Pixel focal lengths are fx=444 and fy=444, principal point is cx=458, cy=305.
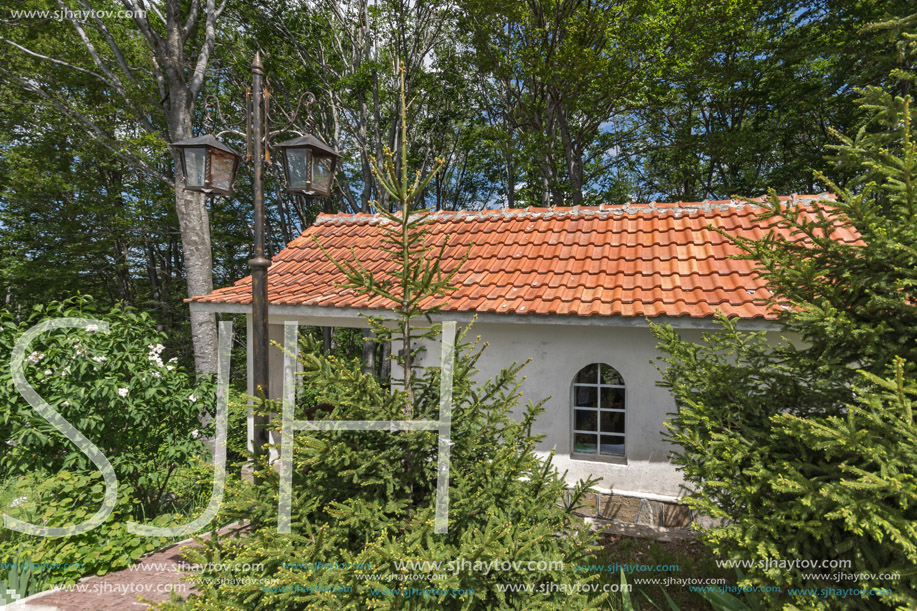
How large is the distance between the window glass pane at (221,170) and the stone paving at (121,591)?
3064 mm

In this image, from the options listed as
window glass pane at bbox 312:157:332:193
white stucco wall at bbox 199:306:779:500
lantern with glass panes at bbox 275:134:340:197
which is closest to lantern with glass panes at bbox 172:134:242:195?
lantern with glass panes at bbox 275:134:340:197

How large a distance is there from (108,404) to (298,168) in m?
3.10

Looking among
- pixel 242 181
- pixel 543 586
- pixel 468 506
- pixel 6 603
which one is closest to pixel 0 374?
pixel 6 603

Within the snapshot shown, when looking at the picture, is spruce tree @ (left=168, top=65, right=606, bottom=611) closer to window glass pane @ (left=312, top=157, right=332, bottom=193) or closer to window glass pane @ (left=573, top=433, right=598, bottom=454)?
window glass pane @ (left=312, top=157, right=332, bottom=193)

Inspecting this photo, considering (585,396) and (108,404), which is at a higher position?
(108,404)

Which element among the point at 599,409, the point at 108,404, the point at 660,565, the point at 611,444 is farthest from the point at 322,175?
the point at 660,565

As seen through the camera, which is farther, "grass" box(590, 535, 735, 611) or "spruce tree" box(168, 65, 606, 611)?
"grass" box(590, 535, 735, 611)

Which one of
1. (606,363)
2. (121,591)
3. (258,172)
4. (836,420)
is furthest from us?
(606,363)

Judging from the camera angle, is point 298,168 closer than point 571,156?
Yes

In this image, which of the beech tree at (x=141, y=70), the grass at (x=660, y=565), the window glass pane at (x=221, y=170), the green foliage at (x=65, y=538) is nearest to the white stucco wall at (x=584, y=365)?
the grass at (x=660, y=565)

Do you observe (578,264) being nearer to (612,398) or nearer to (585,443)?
(612,398)

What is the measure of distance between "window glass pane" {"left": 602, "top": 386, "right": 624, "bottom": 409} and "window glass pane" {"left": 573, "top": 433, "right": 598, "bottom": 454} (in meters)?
0.43

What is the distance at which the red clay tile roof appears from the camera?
191 inches

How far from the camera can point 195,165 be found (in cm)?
413
